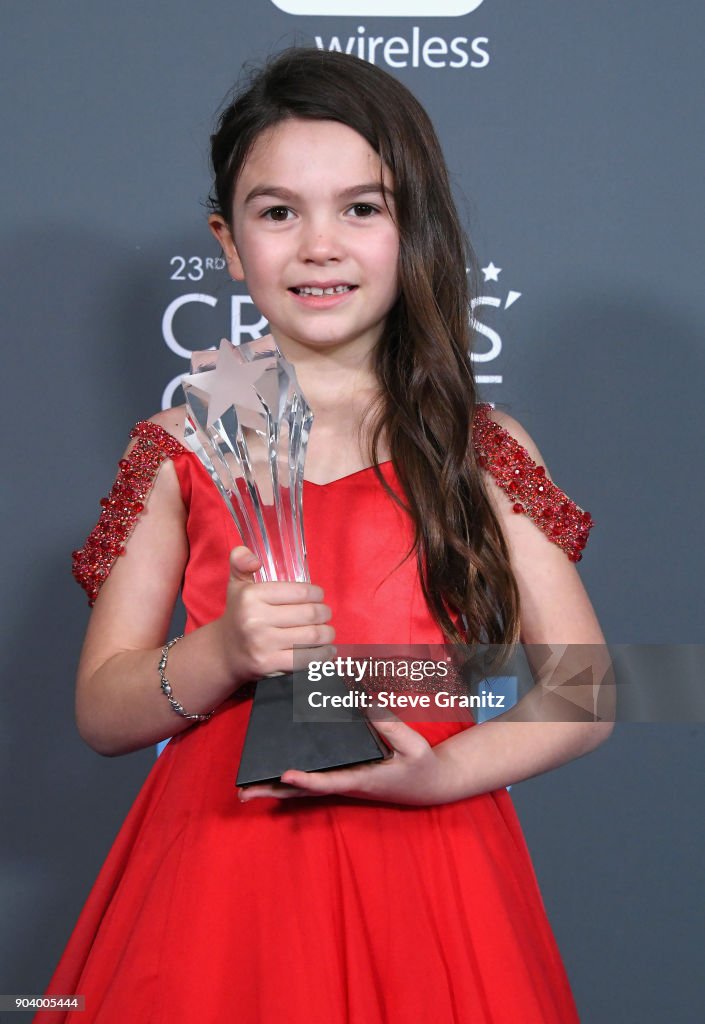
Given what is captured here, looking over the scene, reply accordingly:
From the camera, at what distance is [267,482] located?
3.18ft

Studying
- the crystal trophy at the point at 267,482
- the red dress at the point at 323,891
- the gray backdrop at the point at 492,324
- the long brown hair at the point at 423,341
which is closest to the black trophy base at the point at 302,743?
the crystal trophy at the point at 267,482

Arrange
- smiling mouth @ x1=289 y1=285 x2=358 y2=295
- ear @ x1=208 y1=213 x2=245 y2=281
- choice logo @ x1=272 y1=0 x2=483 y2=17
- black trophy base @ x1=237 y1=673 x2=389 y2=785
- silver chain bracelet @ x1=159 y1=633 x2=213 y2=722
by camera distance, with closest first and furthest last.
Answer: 1. black trophy base @ x1=237 y1=673 x2=389 y2=785
2. silver chain bracelet @ x1=159 y1=633 x2=213 y2=722
3. smiling mouth @ x1=289 y1=285 x2=358 y2=295
4. ear @ x1=208 y1=213 x2=245 y2=281
5. choice logo @ x1=272 y1=0 x2=483 y2=17

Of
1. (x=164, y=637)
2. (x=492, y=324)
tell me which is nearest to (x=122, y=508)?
(x=164, y=637)

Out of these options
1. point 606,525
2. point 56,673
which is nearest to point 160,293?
point 56,673

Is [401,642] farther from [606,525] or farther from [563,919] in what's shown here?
[563,919]

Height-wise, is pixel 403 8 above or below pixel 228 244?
above

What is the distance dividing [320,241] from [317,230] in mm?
13

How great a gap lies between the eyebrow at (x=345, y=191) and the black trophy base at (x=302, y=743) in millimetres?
460

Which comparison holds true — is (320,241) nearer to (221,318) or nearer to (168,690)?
(168,690)

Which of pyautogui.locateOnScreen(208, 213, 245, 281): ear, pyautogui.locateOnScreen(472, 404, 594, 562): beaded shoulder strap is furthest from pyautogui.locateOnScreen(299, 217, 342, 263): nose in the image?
pyautogui.locateOnScreen(472, 404, 594, 562): beaded shoulder strap

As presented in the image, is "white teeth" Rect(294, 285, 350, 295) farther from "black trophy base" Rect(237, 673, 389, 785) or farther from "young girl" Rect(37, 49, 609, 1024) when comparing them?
"black trophy base" Rect(237, 673, 389, 785)

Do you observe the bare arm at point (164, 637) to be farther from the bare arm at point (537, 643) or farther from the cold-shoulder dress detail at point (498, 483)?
the bare arm at point (537, 643)

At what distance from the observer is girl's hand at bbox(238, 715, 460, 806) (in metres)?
0.91

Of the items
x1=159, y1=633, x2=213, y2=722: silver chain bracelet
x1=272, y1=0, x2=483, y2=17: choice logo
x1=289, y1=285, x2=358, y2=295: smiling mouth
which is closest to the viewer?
x1=159, y1=633, x2=213, y2=722: silver chain bracelet
